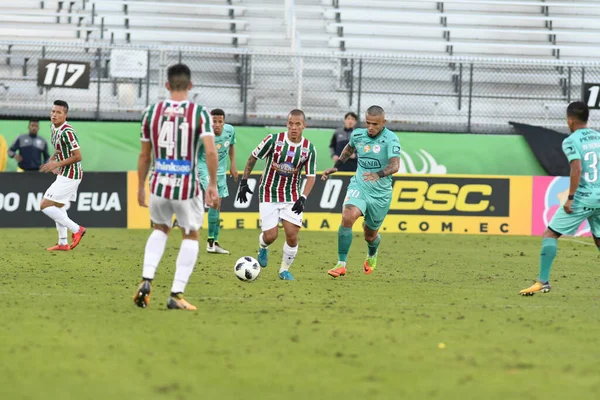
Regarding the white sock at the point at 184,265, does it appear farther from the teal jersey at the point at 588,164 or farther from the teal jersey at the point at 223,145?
the teal jersey at the point at 223,145

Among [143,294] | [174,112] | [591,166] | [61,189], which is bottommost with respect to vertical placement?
[143,294]

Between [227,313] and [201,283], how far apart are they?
2530 millimetres

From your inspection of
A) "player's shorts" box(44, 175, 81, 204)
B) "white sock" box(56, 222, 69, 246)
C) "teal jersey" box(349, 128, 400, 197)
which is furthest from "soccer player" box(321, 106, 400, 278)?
"white sock" box(56, 222, 69, 246)

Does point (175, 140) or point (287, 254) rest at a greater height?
point (175, 140)

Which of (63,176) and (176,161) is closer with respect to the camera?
(176,161)

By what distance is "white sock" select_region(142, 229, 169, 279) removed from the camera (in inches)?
342

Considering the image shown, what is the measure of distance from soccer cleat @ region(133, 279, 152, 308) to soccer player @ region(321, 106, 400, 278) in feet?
12.1

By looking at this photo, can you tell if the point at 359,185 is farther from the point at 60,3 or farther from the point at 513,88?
the point at 60,3

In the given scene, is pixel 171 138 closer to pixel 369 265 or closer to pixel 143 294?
pixel 143 294

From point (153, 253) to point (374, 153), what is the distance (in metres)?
4.17

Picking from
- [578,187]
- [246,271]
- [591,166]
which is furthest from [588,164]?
[246,271]

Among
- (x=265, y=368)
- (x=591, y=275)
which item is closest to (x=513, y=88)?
(x=591, y=275)

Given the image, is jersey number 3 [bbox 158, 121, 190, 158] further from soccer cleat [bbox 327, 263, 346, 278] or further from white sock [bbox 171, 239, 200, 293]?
soccer cleat [bbox 327, 263, 346, 278]

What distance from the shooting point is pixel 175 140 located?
338 inches
